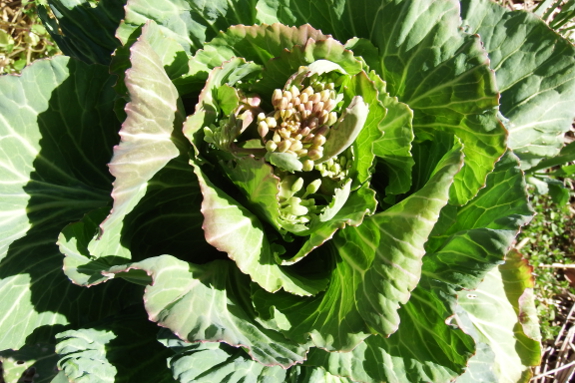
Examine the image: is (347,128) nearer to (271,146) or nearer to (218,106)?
(271,146)

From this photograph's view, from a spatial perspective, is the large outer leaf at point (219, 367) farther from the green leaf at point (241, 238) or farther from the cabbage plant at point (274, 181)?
the green leaf at point (241, 238)

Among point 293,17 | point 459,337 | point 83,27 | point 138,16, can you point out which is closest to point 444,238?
point 459,337

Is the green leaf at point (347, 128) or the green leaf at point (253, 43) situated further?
the green leaf at point (253, 43)

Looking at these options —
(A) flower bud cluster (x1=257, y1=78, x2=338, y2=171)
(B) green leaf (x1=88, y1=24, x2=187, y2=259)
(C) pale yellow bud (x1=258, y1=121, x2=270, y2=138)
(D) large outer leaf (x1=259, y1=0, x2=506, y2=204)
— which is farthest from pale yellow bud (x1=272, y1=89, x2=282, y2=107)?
(D) large outer leaf (x1=259, y1=0, x2=506, y2=204)

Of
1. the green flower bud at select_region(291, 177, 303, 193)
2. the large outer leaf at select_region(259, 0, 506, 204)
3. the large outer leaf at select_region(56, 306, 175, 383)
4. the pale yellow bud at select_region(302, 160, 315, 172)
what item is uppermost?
the large outer leaf at select_region(259, 0, 506, 204)

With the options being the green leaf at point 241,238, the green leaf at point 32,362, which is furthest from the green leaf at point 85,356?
the green leaf at point 241,238

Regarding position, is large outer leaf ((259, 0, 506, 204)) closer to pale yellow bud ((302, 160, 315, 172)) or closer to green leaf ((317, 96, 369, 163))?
green leaf ((317, 96, 369, 163))

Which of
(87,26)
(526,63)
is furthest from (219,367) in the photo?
(526,63)
